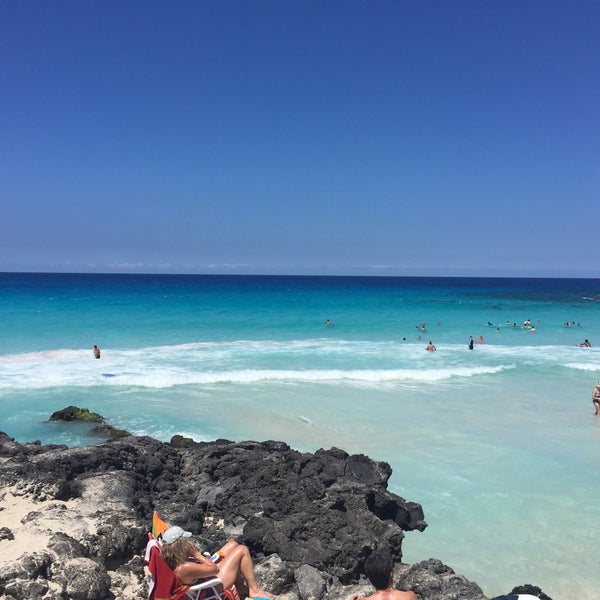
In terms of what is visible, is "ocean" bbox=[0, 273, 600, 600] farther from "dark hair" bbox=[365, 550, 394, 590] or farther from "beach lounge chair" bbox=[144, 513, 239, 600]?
"beach lounge chair" bbox=[144, 513, 239, 600]

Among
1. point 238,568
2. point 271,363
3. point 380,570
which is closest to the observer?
point 380,570

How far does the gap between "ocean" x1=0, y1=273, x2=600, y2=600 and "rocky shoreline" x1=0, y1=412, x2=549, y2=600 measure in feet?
4.96

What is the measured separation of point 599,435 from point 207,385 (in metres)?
13.3

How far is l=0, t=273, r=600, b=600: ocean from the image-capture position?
9.07 meters

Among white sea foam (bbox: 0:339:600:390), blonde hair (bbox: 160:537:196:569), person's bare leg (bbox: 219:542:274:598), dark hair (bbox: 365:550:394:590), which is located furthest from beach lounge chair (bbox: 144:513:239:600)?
white sea foam (bbox: 0:339:600:390)

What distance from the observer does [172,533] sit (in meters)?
4.97

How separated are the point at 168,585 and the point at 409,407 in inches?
523

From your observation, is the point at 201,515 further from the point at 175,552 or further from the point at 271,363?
the point at 271,363

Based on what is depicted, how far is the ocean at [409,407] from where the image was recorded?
29.8 feet

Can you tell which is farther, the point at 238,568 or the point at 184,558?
the point at 238,568

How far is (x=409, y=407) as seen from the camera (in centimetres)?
1741

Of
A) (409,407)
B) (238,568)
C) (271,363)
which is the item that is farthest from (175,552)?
(271,363)

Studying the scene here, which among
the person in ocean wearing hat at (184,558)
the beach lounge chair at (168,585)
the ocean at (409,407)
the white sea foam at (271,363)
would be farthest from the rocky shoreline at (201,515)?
the white sea foam at (271,363)

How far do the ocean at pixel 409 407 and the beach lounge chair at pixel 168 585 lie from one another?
14.1 feet
